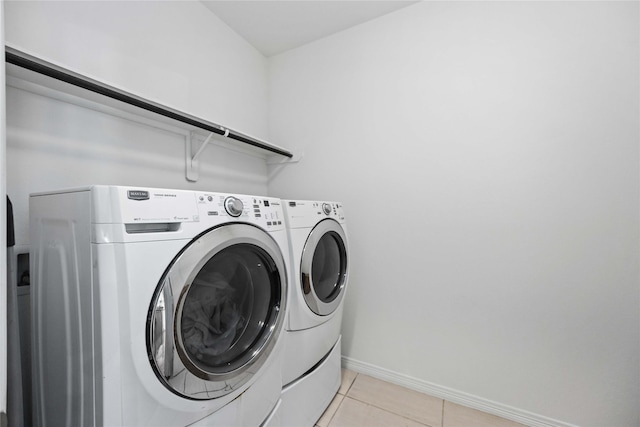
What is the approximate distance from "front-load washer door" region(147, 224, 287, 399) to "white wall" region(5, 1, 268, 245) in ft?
2.56

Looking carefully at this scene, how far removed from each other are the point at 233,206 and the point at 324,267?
73 cm

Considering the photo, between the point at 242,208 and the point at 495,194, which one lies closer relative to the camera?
the point at 242,208

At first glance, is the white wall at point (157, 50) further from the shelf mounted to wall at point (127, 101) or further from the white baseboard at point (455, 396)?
the white baseboard at point (455, 396)

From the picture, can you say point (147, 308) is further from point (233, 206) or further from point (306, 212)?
point (306, 212)

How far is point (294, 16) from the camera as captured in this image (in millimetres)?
1768

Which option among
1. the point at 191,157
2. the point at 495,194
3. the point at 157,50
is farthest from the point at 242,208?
the point at 495,194

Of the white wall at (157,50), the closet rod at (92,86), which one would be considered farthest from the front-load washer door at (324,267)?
the white wall at (157,50)

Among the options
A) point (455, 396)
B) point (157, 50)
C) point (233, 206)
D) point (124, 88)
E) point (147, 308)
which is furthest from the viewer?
point (455, 396)

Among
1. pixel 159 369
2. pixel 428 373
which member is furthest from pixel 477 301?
pixel 159 369

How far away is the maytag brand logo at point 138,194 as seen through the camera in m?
0.65

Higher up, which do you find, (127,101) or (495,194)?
(127,101)

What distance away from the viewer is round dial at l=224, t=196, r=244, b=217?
2.81ft

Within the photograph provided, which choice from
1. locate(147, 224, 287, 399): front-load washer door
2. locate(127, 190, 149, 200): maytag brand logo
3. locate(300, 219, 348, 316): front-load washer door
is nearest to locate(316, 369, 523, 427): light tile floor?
locate(300, 219, 348, 316): front-load washer door

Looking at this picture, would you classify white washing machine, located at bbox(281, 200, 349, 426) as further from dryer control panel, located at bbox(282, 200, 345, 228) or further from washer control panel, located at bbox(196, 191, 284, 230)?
washer control panel, located at bbox(196, 191, 284, 230)
